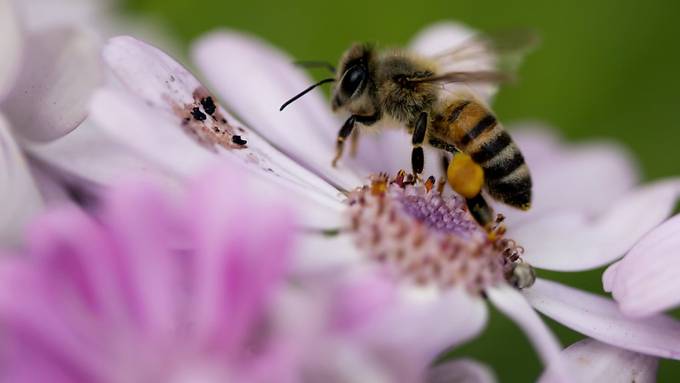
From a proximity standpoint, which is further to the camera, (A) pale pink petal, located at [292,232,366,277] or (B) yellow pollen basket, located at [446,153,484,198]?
(B) yellow pollen basket, located at [446,153,484,198]

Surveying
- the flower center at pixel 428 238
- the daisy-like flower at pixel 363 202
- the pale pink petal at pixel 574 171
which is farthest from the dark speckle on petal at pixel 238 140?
the pale pink petal at pixel 574 171

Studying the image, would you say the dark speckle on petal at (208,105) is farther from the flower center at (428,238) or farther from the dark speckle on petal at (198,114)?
the flower center at (428,238)

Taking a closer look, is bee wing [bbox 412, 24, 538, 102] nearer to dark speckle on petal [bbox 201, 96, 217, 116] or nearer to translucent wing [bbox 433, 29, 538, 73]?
translucent wing [bbox 433, 29, 538, 73]

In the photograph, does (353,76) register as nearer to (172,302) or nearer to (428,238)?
(428,238)

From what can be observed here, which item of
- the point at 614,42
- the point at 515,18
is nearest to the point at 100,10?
the point at 515,18

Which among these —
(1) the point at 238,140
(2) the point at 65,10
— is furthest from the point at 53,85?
(2) the point at 65,10

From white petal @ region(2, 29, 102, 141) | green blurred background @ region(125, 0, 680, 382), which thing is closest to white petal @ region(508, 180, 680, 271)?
white petal @ region(2, 29, 102, 141)
